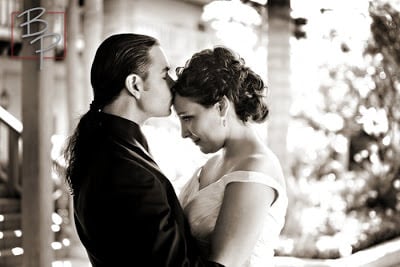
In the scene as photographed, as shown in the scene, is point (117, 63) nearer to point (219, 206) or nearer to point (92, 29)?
point (219, 206)

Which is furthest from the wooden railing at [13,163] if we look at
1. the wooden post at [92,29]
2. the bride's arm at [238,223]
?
the bride's arm at [238,223]

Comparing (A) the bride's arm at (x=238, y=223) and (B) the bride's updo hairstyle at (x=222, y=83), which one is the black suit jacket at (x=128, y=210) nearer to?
(A) the bride's arm at (x=238, y=223)

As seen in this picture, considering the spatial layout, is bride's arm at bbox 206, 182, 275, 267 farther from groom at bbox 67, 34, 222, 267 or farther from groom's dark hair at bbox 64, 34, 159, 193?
groom's dark hair at bbox 64, 34, 159, 193

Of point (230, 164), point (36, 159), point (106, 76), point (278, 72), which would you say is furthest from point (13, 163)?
point (106, 76)

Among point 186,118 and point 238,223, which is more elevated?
point 186,118

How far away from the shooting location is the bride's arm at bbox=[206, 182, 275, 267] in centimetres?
205

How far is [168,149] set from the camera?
8281 millimetres

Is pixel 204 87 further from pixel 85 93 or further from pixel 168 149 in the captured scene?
pixel 168 149

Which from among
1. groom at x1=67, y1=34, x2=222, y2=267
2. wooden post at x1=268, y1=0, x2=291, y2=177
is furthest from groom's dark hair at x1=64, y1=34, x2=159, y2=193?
wooden post at x1=268, y1=0, x2=291, y2=177

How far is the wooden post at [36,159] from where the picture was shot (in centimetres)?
481

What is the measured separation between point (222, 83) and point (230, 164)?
0.99 feet

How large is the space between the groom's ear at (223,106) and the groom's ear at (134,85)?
30 cm

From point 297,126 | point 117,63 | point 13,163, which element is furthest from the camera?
point 297,126

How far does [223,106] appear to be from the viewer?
7.43 ft
